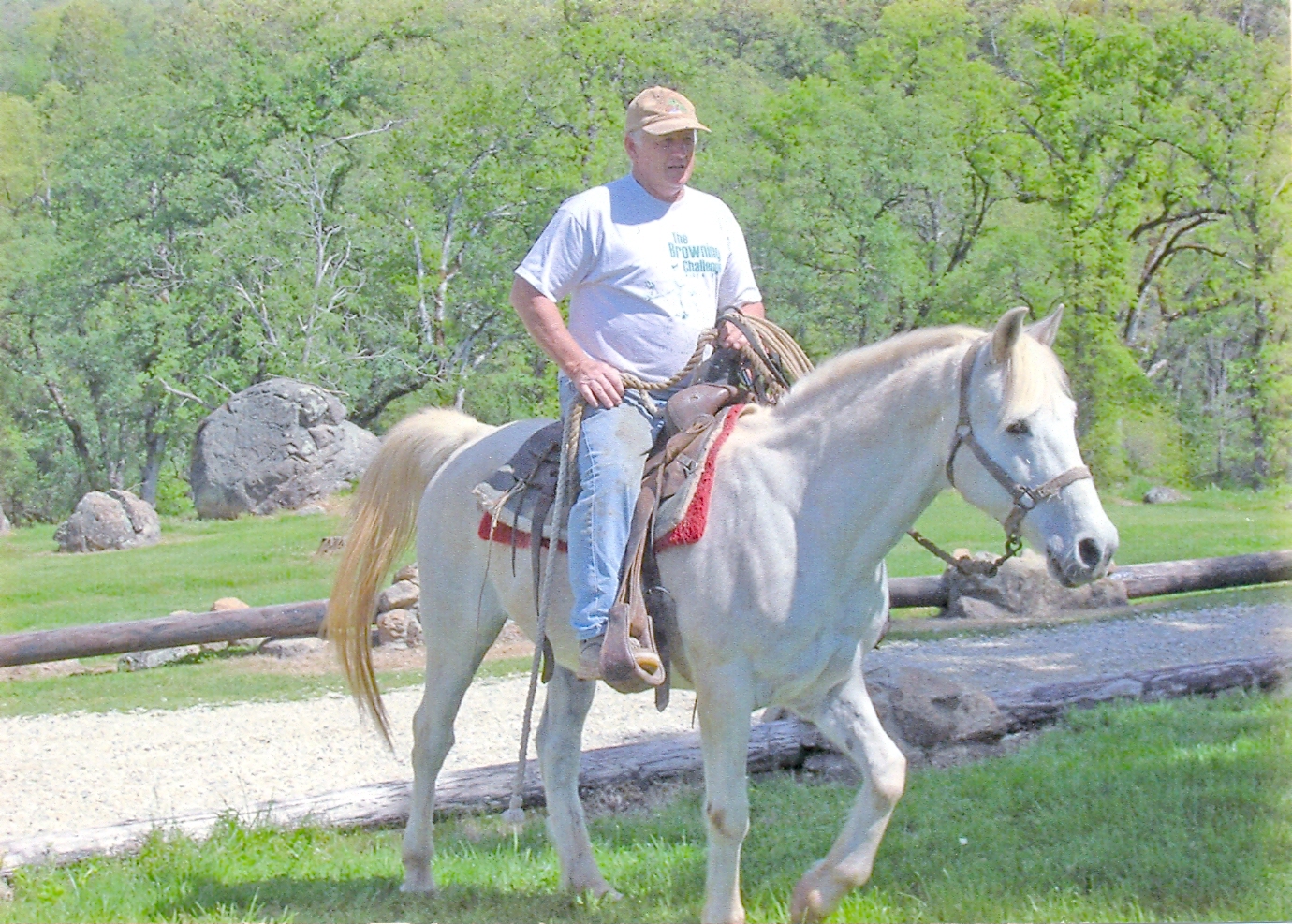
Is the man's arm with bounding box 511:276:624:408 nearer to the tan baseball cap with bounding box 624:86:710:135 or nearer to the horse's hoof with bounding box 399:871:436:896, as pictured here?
the tan baseball cap with bounding box 624:86:710:135

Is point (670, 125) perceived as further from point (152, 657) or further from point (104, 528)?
point (104, 528)

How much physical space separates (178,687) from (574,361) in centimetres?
800

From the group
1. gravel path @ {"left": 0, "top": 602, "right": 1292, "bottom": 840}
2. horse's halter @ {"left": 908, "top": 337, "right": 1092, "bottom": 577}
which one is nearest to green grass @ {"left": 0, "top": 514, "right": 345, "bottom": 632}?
gravel path @ {"left": 0, "top": 602, "right": 1292, "bottom": 840}

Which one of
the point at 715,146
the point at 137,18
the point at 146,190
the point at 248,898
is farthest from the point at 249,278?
the point at 248,898

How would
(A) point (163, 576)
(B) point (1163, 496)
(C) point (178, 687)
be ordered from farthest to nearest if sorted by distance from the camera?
(B) point (1163, 496) → (A) point (163, 576) → (C) point (178, 687)

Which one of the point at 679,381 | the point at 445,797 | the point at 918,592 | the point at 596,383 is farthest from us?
the point at 918,592

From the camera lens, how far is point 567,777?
488 centimetres

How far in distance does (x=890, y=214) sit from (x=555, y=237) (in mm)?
24111

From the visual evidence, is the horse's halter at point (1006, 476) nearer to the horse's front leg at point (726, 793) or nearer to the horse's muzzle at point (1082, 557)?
the horse's muzzle at point (1082, 557)

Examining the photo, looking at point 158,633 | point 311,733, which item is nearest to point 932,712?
point 311,733

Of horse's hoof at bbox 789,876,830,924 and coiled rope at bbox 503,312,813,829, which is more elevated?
coiled rope at bbox 503,312,813,829

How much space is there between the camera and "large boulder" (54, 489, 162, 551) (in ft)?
64.7

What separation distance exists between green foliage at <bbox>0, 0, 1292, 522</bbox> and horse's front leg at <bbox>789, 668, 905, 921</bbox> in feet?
67.2

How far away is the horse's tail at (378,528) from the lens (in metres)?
5.59
